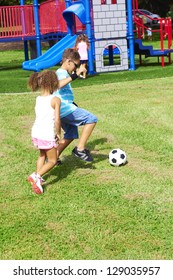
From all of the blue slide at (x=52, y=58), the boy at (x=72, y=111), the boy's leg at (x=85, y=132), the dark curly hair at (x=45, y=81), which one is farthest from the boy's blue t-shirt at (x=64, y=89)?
the blue slide at (x=52, y=58)

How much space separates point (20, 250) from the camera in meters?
4.15

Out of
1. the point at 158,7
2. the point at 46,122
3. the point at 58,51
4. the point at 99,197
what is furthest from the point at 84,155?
the point at 158,7

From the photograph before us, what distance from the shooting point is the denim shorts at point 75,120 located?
6262mm

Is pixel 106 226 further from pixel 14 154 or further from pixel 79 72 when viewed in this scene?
pixel 14 154

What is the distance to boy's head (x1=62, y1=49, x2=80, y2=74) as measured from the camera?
609cm

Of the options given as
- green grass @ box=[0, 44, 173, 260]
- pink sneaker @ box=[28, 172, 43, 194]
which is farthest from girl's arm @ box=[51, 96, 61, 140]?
green grass @ box=[0, 44, 173, 260]

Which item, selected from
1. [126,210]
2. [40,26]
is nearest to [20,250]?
[126,210]

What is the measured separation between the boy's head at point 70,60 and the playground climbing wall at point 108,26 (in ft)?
33.9

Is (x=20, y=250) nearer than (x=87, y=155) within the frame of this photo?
Yes

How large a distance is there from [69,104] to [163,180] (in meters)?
1.46

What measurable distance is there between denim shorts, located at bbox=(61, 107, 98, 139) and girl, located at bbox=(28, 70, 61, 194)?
27.5 inches

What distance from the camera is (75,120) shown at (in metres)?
6.30

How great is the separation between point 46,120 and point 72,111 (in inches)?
29.2

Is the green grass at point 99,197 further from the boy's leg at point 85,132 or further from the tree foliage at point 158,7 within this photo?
the tree foliage at point 158,7
